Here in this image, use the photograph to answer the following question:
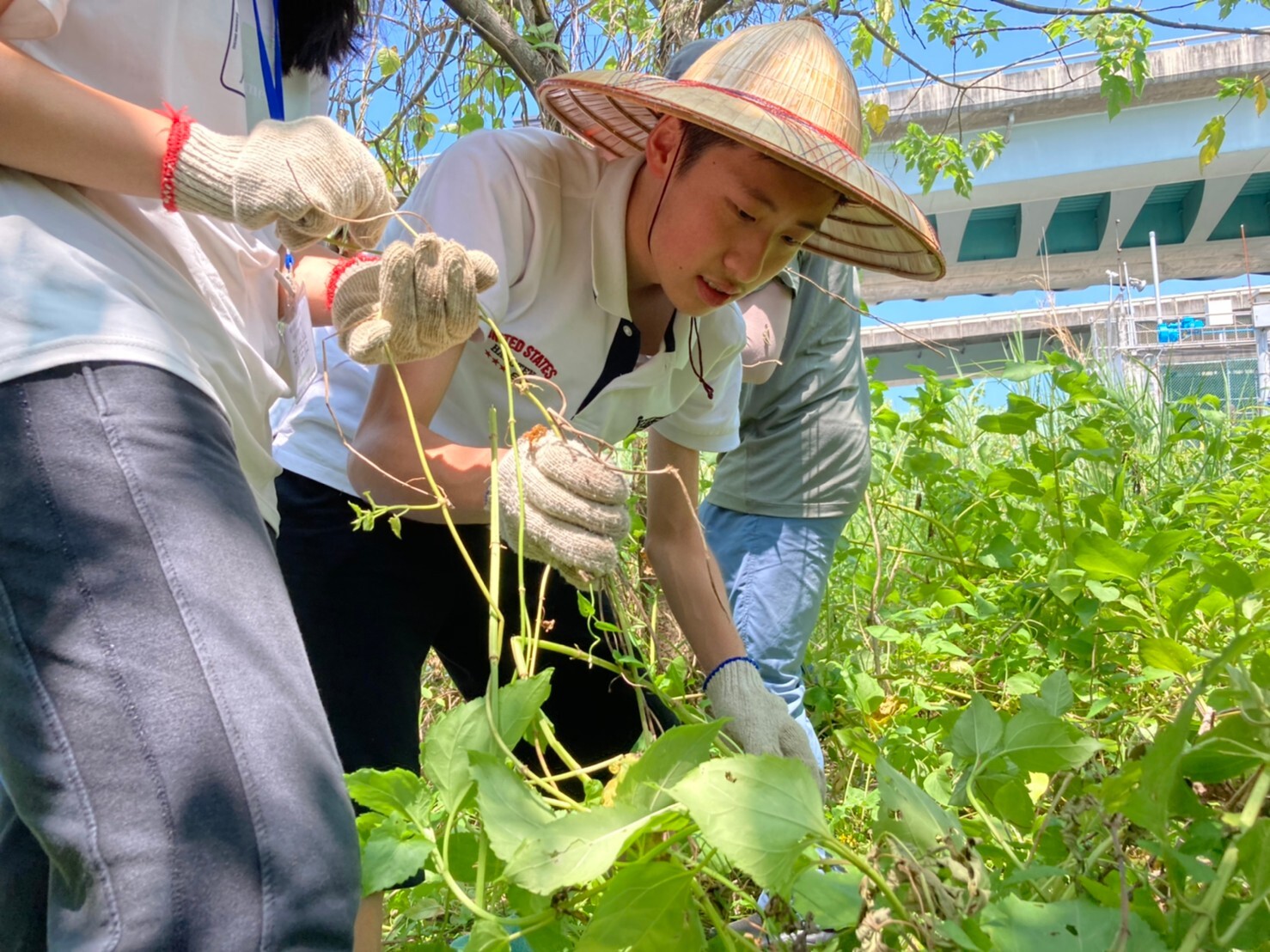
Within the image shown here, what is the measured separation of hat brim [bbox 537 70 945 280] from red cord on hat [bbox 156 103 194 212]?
0.61 meters

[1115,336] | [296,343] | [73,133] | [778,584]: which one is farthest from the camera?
[1115,336]

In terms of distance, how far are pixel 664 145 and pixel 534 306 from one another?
305 millimetres

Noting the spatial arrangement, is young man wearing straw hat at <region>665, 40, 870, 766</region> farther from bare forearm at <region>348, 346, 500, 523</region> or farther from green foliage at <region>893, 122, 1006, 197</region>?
green foliage at <region>893, 122, 1006, 197</region>

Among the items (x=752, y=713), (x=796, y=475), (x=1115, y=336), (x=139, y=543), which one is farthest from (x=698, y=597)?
(x=1115, y=336)

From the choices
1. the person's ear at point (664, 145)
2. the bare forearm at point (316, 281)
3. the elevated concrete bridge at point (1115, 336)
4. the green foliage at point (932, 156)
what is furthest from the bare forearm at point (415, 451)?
the green foliage at point (932, 156)

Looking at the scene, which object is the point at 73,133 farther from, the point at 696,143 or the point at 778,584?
the point at 778,584

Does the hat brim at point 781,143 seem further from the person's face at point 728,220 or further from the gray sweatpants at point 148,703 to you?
the gray sweatpants at point 148,703

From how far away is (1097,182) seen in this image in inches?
565

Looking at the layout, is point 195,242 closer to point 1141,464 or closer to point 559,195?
point 559,195

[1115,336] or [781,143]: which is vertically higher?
[781,143]

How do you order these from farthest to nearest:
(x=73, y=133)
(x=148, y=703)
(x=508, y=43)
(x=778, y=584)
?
(x=508, y=43), (x=778, y=584), (x=73, y=133), (x=148, y=703)

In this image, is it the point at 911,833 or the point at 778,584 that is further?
the point at 778,584

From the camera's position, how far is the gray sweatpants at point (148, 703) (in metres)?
0.75

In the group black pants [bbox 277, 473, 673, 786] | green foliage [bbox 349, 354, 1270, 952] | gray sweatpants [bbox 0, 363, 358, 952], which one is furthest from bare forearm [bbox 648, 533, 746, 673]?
gray sweatpants [bbox 0, 363, 358, 952]
